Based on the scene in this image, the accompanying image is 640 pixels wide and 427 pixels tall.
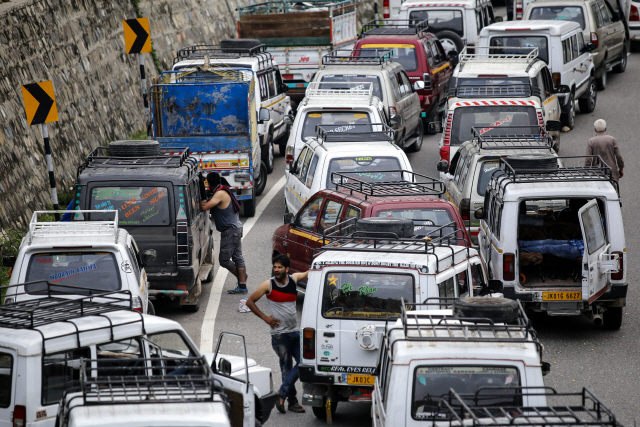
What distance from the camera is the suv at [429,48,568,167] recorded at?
57.6 ft

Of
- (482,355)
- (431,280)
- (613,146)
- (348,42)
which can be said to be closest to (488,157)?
(613,146)

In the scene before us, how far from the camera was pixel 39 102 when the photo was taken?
1351cm

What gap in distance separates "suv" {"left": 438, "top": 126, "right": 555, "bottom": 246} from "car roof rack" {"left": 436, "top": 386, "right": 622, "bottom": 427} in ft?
25.4

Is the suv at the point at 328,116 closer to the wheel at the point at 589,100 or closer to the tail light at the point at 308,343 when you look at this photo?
the wheel at the point at 589,100

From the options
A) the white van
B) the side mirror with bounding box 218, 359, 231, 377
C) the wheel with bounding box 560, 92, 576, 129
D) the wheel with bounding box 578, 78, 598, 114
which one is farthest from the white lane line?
the white van

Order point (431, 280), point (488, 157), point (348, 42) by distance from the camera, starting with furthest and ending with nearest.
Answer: point (348, 42) → point (488, 157) → point (431, 280)

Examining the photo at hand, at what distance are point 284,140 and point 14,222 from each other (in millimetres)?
8669

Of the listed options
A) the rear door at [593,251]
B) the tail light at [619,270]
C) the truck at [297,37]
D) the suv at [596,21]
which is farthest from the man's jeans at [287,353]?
the suv at [596,21]

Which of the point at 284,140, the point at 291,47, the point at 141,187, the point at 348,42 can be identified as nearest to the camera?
the point at 141,187

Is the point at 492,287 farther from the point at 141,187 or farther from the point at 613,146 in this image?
the point at 613,146

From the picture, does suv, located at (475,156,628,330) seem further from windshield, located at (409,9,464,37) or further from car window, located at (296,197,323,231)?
windshield, located at (409,9,464,37)

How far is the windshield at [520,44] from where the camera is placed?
896 inches

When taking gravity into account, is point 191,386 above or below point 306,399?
above

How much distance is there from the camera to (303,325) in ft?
29.7
